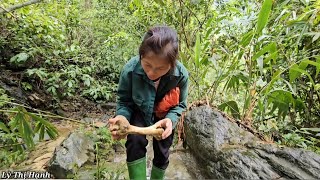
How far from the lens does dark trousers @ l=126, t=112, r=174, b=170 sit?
52.6 inches

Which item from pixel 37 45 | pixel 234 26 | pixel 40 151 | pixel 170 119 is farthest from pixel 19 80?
pixel 170 119

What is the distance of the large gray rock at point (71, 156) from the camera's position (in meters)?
1.94

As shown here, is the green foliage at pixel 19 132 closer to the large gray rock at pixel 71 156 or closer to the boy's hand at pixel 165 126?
the large gray rock at pixel 71 156

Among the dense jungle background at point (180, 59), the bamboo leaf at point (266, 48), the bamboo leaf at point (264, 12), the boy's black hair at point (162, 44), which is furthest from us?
the dense jungle background at point (180, 59)

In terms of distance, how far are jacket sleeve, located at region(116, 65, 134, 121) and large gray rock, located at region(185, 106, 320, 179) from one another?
0.72 m

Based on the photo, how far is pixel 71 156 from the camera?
Result: 209cm

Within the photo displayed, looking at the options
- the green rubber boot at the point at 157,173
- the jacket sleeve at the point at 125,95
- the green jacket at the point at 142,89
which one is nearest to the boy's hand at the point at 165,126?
the green jacket at the point at 142,89

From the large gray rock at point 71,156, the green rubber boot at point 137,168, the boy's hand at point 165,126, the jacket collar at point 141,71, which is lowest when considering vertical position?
the large gray rock at point 71,156

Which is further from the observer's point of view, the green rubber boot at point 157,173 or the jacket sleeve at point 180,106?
the green rubber boot at point 157,173

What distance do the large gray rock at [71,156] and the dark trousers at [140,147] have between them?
729 mm

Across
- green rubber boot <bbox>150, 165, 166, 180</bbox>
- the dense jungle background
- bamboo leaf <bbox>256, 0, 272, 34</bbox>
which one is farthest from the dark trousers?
bamboo leaf <bbox>256, 0, 272, 34</bbox>

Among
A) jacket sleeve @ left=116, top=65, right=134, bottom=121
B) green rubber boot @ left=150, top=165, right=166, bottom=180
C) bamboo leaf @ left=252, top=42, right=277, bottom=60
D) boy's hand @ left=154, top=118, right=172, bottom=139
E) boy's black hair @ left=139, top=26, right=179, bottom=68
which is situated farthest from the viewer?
bamboo leaf @ left=252, top=42, right=277, bottom=60

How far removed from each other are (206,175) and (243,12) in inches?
98.3

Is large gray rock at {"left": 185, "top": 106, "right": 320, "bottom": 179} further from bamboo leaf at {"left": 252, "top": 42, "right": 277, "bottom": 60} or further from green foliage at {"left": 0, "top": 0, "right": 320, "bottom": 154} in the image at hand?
bamboo leaf at {"left": 252, "top": 42, "right": 277, "bottom": 60}
